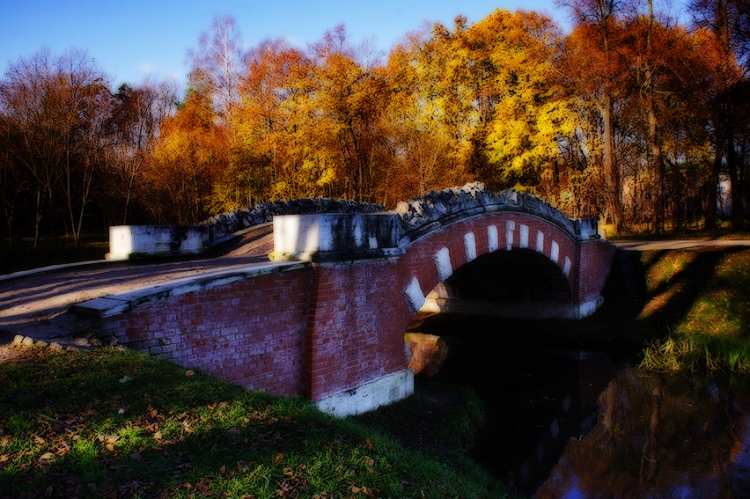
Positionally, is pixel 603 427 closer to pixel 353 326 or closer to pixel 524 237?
pixel 353 326

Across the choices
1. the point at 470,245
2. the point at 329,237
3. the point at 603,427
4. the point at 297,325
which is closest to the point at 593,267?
the point at 470,245

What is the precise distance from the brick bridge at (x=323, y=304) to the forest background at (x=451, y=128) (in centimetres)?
1224

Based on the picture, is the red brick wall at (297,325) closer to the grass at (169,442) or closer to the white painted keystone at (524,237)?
the grass at (169,442)

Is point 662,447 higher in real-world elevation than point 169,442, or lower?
lower

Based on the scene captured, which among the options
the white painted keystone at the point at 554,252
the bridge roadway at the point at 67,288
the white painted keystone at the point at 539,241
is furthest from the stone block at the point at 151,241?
the white painted keystone at the point at 554,252

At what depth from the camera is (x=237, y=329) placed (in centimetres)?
536

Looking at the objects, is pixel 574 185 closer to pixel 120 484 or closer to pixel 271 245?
pixel 271 245

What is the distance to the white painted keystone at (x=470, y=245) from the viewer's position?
8.92 metres

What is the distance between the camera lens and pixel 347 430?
396 cm

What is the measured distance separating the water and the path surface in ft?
14.0

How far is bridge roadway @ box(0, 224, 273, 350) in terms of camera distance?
448 cm

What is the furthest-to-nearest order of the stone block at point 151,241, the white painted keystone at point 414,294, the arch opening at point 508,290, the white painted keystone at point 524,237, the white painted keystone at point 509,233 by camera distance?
1. the arch opening at point 508,290
2. the white painted keystone at point 524,237
3. the white painted keystone at point 509,233
4. the stone block at point 151,241
5. the white painted keystone at point 414,294

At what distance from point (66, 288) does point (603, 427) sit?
727 cm

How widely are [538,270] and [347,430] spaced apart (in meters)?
10.2
